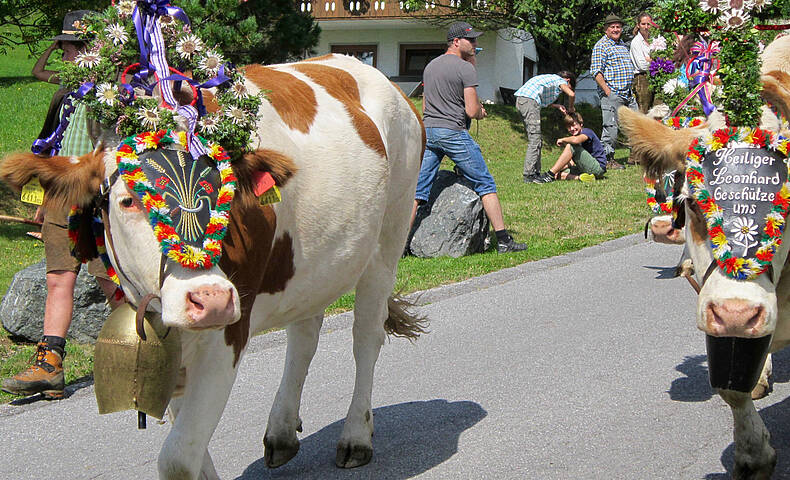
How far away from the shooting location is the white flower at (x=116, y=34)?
3115 mm

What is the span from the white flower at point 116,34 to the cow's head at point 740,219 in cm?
211

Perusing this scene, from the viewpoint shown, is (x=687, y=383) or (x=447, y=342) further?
(x=447, y=342)

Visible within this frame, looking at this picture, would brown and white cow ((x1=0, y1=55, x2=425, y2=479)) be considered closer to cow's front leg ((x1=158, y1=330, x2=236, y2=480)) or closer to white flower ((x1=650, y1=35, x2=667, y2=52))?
cow's front leg ((x1=158, y1=330, x2=236, y2=480))

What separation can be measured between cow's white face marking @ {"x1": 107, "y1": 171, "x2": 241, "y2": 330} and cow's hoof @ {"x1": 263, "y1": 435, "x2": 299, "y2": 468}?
1.24m

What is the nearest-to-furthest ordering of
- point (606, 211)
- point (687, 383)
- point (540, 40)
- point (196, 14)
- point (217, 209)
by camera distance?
point (217, 209) → point (687, 383) → point (606, 211) → point (196, 14) → point (540, 40)

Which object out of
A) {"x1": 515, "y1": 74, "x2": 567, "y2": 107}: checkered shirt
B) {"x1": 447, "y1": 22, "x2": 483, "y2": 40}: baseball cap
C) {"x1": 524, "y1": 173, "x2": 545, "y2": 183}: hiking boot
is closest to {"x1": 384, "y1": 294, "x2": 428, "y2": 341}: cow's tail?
{"x1": 447, "y1": 22, "x2": 483, "y2": 40}: baseball cap

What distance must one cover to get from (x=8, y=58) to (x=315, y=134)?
38.4 metres

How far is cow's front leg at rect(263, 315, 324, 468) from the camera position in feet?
13.7

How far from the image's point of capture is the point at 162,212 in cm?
288

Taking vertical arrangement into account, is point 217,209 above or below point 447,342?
above

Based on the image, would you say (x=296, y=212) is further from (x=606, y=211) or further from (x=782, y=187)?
(x=606, y=211)

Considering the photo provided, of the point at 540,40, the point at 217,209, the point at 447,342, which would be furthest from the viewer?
the point at 540,40

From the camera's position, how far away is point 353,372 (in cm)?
560

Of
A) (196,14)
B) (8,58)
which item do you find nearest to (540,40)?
(196,14)
